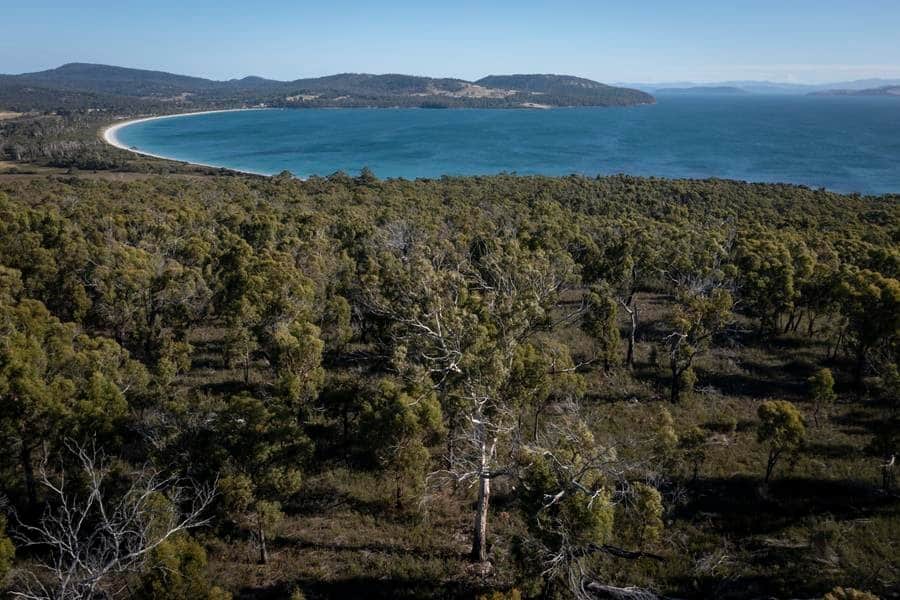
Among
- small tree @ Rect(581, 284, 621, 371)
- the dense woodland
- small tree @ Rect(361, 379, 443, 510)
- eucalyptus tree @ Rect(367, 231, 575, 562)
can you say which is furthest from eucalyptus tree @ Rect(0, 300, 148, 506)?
small tree @ Rect(581, 284, 621, 371)

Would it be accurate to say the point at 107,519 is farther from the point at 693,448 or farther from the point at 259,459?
the point at 693,448

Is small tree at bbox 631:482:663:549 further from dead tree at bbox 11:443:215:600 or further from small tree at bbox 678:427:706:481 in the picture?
dead tree at bbox 11:443:215:600

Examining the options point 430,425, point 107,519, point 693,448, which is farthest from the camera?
point 693,448

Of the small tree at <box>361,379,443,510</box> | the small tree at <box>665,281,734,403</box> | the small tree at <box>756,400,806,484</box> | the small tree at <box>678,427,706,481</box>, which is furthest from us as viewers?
the small tree at <box>665,281,734,403</box>

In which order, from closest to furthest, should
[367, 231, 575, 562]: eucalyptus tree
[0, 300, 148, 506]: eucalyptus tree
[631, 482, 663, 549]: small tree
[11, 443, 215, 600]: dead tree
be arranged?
[11, 443, 215, 600]: dead tree → [631, 482, 663, 549]: small tree → [367, 231, 575, 562]: eucalyptus tree → [0, 300, 148, 506]: eucalyptus tree

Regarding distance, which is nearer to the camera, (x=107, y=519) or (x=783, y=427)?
(x=107, y=519)

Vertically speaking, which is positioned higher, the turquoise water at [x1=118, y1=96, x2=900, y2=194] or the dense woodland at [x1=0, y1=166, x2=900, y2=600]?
the turquoise water at [x1=118, y1=96, x2=900, y2=194]

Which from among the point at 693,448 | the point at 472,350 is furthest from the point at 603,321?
the point at 472,350

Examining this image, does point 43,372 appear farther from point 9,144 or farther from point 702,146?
point 702,146

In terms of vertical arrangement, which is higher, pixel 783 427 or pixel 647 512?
pixel 783 427

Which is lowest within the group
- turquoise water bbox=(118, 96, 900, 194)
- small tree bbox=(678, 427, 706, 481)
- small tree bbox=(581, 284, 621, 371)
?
small tree bbox=(678, 427, 706, 481)
